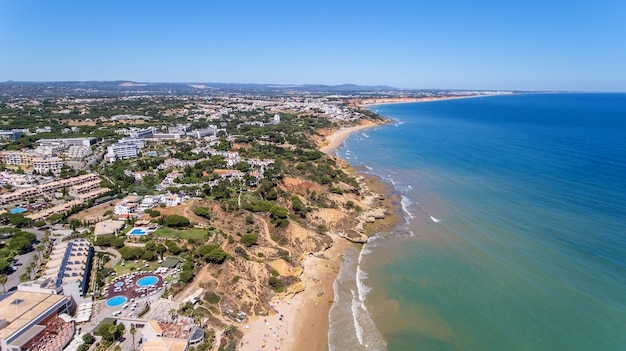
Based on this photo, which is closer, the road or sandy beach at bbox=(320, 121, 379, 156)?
the road

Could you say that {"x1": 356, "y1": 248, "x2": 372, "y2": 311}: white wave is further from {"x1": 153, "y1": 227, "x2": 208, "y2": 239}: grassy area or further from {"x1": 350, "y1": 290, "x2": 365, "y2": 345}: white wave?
{"x1": 153, "y1": 227, "x2": 208, "y2": 239}: grassy area

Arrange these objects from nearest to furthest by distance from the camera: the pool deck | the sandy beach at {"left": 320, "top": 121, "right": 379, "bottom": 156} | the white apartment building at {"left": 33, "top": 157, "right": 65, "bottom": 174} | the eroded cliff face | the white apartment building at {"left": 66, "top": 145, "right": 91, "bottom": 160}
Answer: the pool deck → the eroded cliff face → the white apartment building at {"left": 33, "top": 157, "right": 65, "bottom": 174} → the white apartment building at {"left": 66, "top": 145, "right": 91, "bottom": 160} → the sandy beach at {"left": 320, "top": 121, "right": 379, "bottom": 156}

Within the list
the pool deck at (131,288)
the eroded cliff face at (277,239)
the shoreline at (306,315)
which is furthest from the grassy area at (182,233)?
the shoreline at (306,315)

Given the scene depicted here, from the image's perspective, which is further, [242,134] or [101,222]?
[242,134]

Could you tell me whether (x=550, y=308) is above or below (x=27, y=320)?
below

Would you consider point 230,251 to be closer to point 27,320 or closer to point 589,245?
point 27,320

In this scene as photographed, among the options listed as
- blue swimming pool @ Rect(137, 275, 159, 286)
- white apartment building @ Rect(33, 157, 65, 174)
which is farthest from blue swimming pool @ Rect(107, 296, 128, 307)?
white apartment building @ Rect(33, 157, 65, 174)

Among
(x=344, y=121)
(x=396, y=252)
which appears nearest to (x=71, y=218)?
(x=396, y=252)
